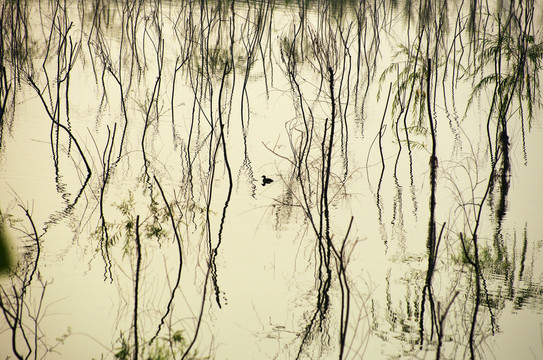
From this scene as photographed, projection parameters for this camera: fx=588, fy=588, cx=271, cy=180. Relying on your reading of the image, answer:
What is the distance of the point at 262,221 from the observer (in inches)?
107

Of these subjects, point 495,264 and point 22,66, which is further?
point 22,66

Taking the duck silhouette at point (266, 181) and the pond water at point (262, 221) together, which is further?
the duck silhouette at point (266, 181)

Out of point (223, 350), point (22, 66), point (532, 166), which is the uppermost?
point (22, 66)

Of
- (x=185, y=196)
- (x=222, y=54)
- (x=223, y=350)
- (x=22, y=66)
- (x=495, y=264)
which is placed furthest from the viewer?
(x=222, y=54)

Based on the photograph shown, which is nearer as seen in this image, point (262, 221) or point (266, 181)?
point (262, 221)

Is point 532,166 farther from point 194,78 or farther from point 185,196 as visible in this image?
point 194,78

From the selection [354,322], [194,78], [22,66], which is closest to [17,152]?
[22,66]

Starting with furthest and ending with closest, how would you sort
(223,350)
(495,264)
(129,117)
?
(129,117)
(495,264)
(223,350)

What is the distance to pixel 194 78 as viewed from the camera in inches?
185

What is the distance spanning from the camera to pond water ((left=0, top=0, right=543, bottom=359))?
1913 mm

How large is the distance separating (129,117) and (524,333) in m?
2.89

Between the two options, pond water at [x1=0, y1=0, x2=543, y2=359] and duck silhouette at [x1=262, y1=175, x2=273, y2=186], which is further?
duck silhouette at [x1=262, y1=175, x2=273, y2=186]

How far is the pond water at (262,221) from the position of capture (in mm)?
1913

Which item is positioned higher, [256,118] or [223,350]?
[256,118]
